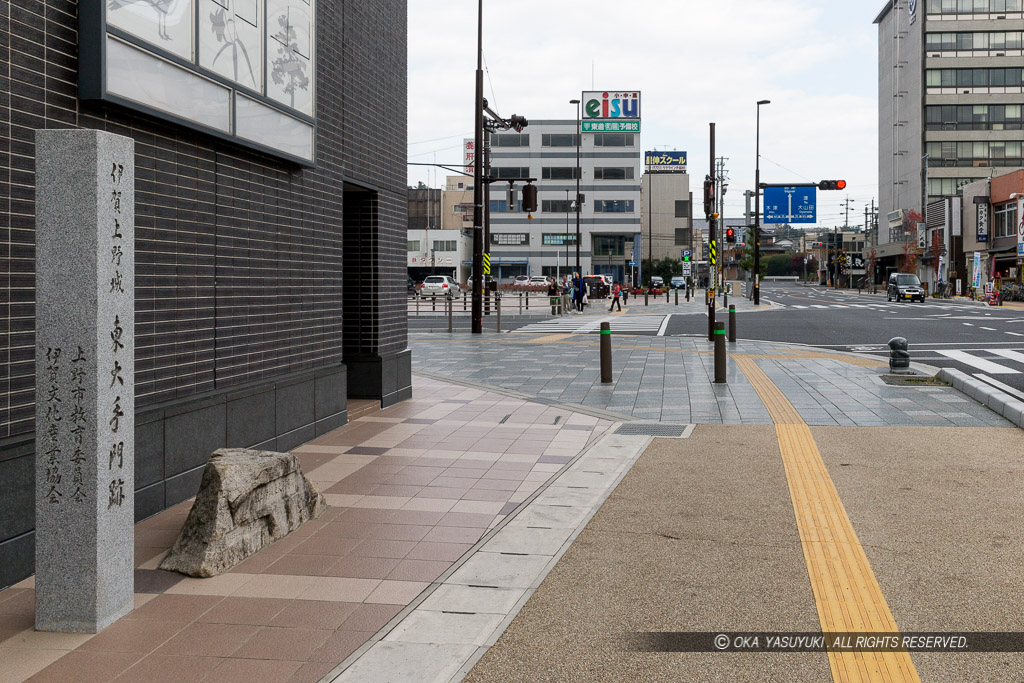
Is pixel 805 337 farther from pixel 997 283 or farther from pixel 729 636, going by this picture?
pixel 997 283

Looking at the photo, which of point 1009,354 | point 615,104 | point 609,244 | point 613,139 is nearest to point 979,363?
point 1009,354

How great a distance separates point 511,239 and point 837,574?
328 feet

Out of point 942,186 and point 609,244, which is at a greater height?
point 942,186

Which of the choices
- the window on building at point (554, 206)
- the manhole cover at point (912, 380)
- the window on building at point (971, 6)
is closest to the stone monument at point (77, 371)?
the manhole cover at point (912, 380)

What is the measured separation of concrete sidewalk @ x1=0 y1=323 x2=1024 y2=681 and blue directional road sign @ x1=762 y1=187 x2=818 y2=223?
39.7 m

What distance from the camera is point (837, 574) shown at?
17.2 ft

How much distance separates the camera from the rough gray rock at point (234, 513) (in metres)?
5.33

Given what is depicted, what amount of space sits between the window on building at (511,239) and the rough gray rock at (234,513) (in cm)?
9863

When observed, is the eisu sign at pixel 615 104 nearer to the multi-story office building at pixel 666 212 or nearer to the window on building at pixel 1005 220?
the multi-story office building at pixel 666 212

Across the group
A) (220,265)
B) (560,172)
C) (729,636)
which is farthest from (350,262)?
(560,172)

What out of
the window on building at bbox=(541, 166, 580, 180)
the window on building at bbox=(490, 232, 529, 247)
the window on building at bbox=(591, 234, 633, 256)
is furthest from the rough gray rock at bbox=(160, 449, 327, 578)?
the window on building at bbox=(591, 234, 633, 256)

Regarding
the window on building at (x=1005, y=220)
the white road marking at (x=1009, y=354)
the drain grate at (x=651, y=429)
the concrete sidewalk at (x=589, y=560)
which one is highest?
the window on building at (x=1005, y=220)

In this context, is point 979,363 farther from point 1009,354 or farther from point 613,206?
point 613,206

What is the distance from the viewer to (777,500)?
23.1 ft
